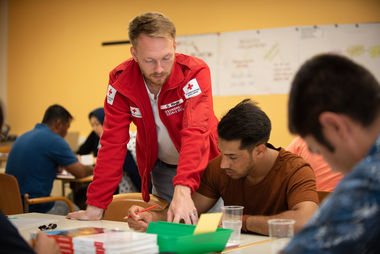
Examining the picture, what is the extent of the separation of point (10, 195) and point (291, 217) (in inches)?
77.7

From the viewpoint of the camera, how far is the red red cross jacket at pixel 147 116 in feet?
5.48

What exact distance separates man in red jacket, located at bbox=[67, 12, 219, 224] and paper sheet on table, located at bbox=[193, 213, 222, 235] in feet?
1.28

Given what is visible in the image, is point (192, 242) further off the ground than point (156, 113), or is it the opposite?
point (156, 113)

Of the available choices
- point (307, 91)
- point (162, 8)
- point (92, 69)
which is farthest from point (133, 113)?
point (92, 69)

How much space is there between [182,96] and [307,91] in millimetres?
1028

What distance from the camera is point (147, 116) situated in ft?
5.96

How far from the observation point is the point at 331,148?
753 mm

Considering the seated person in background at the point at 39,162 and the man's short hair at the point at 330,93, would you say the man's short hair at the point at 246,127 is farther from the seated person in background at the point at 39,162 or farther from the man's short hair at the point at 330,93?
the seated person in background at the point at 39,162

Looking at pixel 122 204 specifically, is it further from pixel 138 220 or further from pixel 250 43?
pixel 250 43

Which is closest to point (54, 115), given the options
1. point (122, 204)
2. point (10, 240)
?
point (122, 204)

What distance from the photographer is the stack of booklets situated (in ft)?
3.28

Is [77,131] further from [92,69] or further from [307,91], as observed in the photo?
[307,91]

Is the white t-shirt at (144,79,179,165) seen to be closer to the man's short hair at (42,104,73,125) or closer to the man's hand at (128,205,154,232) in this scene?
the man's hand at (128,205,154,232)

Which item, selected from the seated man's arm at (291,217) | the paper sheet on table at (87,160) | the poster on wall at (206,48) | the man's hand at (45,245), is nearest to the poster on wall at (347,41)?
the poster on wall at (206,48)
